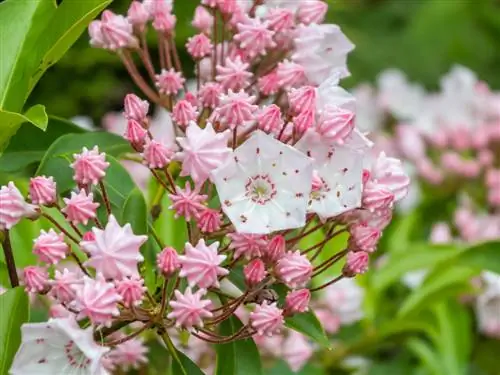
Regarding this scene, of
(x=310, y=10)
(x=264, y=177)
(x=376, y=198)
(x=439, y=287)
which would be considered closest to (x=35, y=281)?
(x=264, y=177)

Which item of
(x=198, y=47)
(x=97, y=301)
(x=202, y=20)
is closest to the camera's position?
(x=97, y=301)

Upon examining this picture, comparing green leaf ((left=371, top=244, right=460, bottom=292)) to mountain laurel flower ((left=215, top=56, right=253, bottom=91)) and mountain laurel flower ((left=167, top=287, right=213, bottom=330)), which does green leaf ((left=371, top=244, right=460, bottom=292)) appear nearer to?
mountain laurel flower ((left=215, top=56, right=253, bottom=91))

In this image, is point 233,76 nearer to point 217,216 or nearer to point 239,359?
point 217,216

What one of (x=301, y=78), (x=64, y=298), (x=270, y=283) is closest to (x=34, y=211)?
(x=64, y=298)

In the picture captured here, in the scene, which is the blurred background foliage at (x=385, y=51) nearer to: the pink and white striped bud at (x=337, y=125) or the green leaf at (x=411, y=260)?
the green leaf at (x=411, y=260)

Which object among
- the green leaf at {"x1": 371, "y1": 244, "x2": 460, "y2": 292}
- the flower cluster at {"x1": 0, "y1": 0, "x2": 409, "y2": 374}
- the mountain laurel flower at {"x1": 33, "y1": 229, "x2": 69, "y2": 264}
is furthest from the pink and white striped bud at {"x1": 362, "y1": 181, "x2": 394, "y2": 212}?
the green leaf at {"x1": 371, "y1": 244, "x2": 460, "y2": 292}

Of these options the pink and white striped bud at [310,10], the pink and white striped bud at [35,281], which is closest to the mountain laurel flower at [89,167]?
the pink and white striped bud at [35,281]
